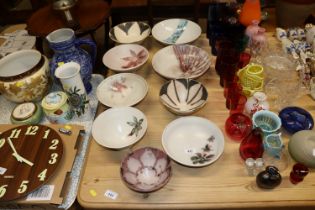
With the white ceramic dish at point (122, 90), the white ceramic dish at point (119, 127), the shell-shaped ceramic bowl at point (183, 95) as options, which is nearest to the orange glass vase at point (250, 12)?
the shell-shaped ceramic bowl at point (183, 95)

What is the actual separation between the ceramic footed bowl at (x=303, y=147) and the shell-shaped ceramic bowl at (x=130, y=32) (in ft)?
2.82

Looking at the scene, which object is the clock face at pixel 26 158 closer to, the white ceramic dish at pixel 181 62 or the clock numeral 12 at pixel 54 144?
the clock numeral 12 at pixel 54 144

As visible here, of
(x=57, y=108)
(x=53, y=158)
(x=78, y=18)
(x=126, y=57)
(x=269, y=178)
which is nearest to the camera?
(x=269, y=178)

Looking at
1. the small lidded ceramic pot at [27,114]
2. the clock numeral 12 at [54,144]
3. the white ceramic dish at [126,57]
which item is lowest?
the clock numeral 12 at [54,144]

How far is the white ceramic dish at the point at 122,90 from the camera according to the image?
3.63 ft

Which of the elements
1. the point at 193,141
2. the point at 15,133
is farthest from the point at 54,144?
the point at 193,141

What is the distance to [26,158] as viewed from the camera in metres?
0.94

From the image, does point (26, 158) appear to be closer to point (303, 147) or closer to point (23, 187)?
point (23, 187)

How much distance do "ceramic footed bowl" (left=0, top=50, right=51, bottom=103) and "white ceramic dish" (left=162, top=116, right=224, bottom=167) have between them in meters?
0.57

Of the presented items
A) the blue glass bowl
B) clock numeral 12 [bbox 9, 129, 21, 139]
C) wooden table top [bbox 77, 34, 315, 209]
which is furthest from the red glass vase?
clock numeral 12 [bbox 9, 129, 21, 139]

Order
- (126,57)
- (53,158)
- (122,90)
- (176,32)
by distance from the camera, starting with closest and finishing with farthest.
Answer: (53,158), (122,90), (126,57), (176,32)

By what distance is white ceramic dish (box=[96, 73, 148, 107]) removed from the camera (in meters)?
1.11

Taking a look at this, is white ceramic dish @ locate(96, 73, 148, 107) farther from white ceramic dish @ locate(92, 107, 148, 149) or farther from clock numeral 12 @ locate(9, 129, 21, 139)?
clock numeral 12 @ locate(9, 129, 21, 139)

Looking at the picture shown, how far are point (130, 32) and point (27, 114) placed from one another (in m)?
0.68
